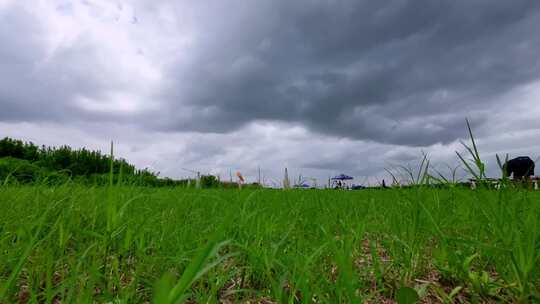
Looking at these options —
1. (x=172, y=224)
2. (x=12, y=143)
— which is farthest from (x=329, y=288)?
(x=12, y=143)

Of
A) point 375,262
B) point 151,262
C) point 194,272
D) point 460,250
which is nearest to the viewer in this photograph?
point 194,272

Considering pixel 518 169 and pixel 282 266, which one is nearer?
pixel 282 266

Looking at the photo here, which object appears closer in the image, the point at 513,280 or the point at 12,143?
the point at 513,280

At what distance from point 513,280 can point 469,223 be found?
110 cm

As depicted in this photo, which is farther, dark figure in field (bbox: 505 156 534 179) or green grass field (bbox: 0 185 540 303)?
dark figure in field (bbox: 505 156 534 179)

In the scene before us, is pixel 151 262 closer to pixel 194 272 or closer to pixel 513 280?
pixel 194 272

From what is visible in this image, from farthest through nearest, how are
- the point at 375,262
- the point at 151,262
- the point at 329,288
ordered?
1. the point at 151,262
2. the point at 375,262
3. the point at 329,288

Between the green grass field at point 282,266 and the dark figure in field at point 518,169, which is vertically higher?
the dark figure in field at point 518,169

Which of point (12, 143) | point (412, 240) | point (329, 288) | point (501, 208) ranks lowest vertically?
point (329, 288)

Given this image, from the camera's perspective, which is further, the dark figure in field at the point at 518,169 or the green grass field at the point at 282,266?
the dark figure in field at the point at 518,169

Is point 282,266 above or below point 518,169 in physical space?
below

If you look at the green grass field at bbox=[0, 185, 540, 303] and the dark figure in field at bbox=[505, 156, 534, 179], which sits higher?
→ the dark figure in field at bbox=[505, 156, 534, 179]

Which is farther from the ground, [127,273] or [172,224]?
[172,224]

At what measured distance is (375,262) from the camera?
1730 mm
